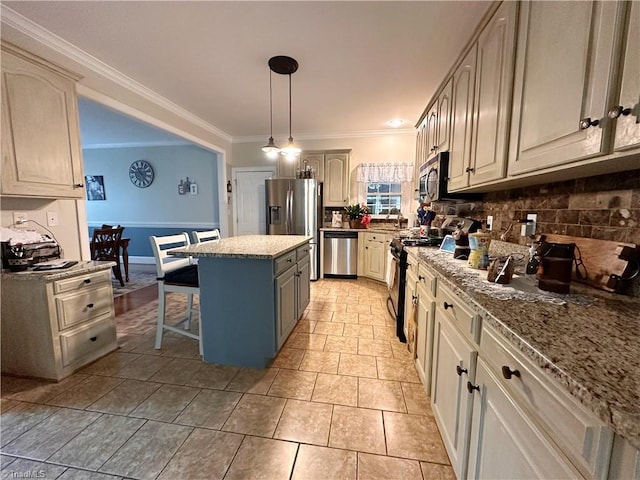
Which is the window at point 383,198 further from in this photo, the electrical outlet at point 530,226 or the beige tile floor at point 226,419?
the electrical outlet at point 530,226

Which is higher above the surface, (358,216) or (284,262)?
(358,216)

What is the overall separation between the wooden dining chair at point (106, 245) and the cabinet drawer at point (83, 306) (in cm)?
195

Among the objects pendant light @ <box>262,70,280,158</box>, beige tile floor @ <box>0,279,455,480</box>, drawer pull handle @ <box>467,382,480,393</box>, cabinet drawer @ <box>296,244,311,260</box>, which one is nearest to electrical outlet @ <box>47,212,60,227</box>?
beige tile floor @ <box>0,279,455,480</box>

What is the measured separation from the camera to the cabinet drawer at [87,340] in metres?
1.88

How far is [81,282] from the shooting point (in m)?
1.95

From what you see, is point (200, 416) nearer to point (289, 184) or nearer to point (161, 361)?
point (161, 361)

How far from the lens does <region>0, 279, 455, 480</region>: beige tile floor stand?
125 centimetres

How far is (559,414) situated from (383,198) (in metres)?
4.38

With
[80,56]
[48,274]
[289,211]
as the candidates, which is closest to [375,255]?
[289,211]

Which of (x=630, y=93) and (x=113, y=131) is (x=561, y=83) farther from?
(x=113, y=131)

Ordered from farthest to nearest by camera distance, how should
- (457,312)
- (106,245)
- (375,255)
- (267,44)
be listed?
(375,255) → (106,245) → (267,44) → (457,312)

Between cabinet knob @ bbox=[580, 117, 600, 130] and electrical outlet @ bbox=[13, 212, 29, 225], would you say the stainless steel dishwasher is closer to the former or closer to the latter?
electrical outlet @ bbox=[13, 212, 29, 225]

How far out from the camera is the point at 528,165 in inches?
46.7

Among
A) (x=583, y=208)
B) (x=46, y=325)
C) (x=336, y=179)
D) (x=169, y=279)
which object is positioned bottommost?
(x=46, y=325)
